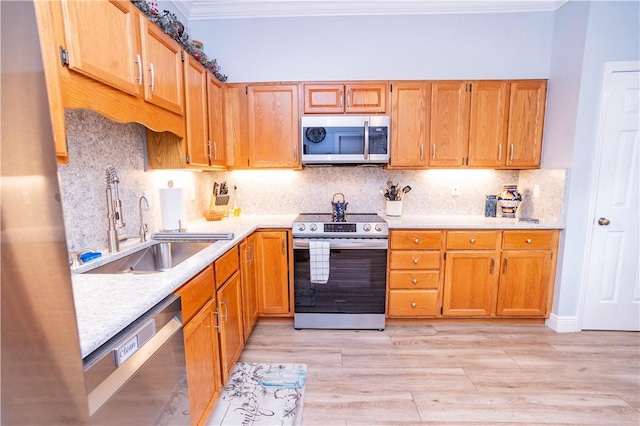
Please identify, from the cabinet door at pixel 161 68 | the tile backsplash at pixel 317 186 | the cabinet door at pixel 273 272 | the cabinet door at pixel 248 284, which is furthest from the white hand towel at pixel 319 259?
the cabinet door at pixel 161 68

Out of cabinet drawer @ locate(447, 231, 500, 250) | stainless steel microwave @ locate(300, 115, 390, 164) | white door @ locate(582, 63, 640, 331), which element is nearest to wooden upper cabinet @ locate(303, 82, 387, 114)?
stainless steel microwave @ locate(300, 115, 390, 164)

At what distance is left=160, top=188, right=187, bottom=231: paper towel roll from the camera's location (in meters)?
2.01

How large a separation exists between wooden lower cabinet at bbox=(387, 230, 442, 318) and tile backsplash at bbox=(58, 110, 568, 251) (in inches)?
24.4

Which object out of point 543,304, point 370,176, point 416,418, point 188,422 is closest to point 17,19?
point 188,422

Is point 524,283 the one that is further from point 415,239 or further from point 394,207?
point 394,207

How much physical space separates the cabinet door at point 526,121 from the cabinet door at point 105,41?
9.40 feet

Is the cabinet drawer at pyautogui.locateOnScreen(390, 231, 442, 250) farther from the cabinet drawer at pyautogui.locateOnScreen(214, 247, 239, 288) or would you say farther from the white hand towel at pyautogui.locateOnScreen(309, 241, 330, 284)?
the cabinet drawer at pyautogui.locateOnScreen(214, 247, 239, 288)

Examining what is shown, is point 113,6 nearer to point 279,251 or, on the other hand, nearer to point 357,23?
point 279,251

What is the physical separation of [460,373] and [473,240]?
1058 millimetres

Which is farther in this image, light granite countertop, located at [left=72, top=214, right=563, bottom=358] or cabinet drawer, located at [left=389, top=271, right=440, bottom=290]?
cabinet drawer, located at [left=389, top=271, right=440, bottom=290]

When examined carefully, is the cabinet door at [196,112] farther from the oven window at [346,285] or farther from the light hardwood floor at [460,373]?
the light hardwood floor at [460,373]

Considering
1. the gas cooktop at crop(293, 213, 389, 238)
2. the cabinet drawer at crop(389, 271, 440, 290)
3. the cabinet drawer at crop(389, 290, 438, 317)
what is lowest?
the cabinet drawer at crop(389, 290, 438, 317)

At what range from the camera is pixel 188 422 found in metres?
1.18

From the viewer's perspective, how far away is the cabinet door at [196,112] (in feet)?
6.21
